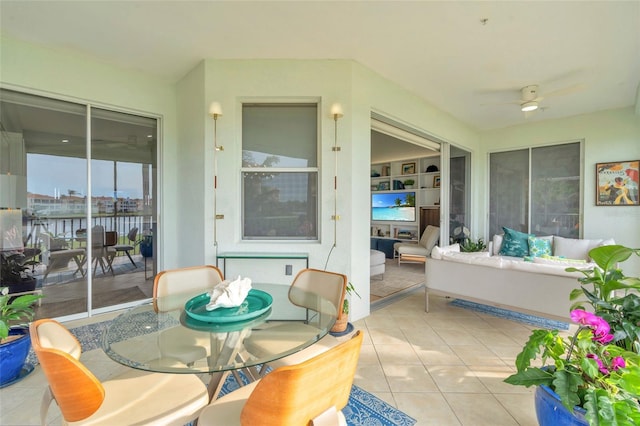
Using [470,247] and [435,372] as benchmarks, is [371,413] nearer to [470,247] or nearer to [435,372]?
[435,372]

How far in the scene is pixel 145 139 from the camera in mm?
3607

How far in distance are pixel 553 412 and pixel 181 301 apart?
84.8 inches

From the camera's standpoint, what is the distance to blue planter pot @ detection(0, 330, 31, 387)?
1953 millimetres

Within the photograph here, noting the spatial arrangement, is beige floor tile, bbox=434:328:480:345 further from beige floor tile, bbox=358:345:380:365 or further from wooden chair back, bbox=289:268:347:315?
wooden chair back, bbox=289:268:347:315

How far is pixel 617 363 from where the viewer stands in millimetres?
1224

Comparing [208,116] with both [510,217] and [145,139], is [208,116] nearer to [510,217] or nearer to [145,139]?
[145,139]

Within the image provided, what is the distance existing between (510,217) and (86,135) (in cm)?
693

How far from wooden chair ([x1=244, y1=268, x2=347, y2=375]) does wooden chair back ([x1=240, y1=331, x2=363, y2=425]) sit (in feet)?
1.25

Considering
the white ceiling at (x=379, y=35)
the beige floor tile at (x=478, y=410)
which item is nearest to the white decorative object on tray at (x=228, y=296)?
the beige floor tile at (x=478, y=410)

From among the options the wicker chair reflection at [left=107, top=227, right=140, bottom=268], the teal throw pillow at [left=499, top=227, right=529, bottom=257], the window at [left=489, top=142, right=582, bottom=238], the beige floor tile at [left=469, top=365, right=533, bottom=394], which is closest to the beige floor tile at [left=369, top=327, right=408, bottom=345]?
the beige floor tile at [left=469, top=365, right=533, bottom=394]

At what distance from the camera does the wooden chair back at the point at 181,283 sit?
1.91 meters

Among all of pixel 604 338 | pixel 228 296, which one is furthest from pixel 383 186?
pixel 228 296

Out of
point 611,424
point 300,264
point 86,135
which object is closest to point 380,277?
point 300,264

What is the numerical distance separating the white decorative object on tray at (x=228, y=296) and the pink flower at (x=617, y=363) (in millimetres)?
1797
